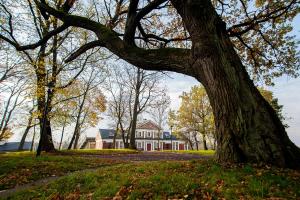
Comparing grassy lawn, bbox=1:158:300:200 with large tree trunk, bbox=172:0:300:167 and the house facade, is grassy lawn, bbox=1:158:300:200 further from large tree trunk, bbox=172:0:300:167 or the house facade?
the house facade

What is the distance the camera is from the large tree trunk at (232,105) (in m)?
5.98

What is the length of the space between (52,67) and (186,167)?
1548 centimetres

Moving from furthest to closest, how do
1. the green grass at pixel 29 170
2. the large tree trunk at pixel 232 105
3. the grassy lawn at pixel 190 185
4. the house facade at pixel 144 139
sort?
the house facade at pixel 144 139 → the green grass at pixel 29 170 → the large tree trunk at pixel 232 105 → the grassy lawn at pixel 190 185

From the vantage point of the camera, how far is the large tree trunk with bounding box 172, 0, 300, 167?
19.6ft

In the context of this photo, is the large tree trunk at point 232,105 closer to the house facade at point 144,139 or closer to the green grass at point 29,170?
the green grass at point 29,170

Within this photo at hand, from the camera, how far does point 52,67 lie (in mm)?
18938

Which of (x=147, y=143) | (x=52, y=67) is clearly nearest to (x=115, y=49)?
(x=52, y=67)

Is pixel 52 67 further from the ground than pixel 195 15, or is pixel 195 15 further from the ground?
pixel 52 67

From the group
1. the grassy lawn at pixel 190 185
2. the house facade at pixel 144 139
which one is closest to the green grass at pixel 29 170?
the grassy lawn at pixel 190 185

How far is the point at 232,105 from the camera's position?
6.21 m

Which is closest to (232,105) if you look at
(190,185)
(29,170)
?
(190,185)

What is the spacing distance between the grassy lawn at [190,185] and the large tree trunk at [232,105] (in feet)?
1.58

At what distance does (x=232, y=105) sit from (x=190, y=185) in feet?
7.74

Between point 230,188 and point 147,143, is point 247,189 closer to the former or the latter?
point 230,188
